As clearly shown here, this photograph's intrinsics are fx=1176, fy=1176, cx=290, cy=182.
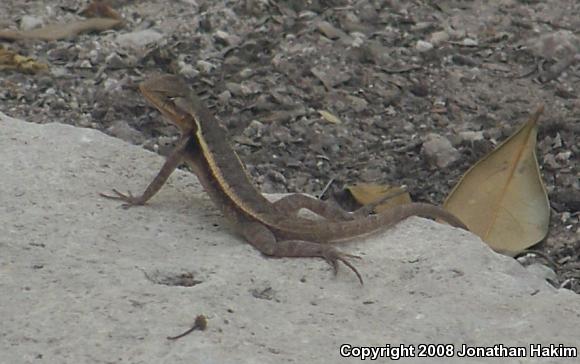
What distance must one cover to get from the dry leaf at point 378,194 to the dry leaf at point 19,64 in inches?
75.2

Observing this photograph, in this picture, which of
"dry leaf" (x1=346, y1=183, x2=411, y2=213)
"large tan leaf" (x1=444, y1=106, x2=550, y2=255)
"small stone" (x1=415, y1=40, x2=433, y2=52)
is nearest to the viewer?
"large tan leaf" (x1=444, y1=106, x2=550, y2=255)

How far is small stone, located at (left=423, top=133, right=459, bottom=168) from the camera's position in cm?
530

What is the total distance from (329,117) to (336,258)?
6.07 ft

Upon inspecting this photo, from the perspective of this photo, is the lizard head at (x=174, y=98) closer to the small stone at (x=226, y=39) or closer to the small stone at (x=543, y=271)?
the small stone at (x=543, y=271)

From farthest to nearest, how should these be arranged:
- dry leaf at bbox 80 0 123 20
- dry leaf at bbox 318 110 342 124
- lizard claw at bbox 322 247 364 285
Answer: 1. dry leaf at bbox 80 0 123 20
2. dry leaf at bbox 318 110 342 124
3. lizard claw at bbox 322 247 364 285

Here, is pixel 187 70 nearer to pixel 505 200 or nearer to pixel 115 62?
pixel 115 62

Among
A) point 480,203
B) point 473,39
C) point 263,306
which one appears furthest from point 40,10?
point 263,306

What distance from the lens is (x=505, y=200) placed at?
4.74 m

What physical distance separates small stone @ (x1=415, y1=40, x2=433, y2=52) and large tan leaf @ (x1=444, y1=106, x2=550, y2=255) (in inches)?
58.0

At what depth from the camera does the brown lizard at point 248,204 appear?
413cm

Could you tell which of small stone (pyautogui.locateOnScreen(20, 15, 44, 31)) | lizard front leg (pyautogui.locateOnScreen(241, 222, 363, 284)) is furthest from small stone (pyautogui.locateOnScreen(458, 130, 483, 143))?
small stone (pyautogui.locateOnScreen(20, 15, 44, 31))

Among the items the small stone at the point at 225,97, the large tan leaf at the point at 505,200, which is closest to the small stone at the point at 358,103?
the small stone at the point at 225,97

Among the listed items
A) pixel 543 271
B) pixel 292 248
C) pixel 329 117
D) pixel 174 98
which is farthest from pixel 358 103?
pixel 292 248

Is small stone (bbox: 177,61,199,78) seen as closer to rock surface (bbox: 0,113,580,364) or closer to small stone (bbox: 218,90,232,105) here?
small stone (bbox: 218,90,232,105)
